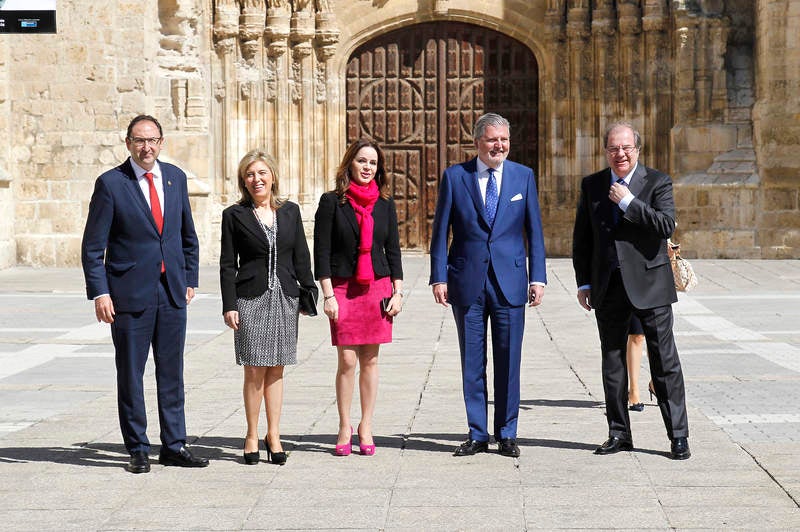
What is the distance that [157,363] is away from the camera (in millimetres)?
6426

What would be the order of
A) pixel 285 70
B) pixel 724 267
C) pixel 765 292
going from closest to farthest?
pixel 765 292 < pixel 724 267 < pixel 285 70

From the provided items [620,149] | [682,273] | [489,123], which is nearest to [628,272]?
[620,149]

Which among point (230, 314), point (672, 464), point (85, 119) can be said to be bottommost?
point (672, 464)

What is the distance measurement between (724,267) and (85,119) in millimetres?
8831

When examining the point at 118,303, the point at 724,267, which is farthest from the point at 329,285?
the point at 724,267

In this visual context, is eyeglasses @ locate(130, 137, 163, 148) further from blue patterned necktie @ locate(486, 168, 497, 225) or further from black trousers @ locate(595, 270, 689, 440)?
black trousers @ locate(595, 270, 689, 440)

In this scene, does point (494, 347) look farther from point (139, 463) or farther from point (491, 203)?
point (139, 463)

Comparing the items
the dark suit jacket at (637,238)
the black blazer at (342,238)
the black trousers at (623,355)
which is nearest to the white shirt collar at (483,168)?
the dark suit jacket at (637,238)

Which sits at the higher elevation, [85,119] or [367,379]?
[85,119]

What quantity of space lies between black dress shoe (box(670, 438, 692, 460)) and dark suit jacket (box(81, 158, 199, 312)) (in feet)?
7.60

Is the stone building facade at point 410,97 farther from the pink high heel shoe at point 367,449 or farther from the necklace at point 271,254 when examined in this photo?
the pink high heel shoe at point 367,449

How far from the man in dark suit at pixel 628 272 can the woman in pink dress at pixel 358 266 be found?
3.20ft

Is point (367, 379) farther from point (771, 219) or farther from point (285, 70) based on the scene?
point (285, 70)

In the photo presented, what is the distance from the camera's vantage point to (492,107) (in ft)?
72.4
